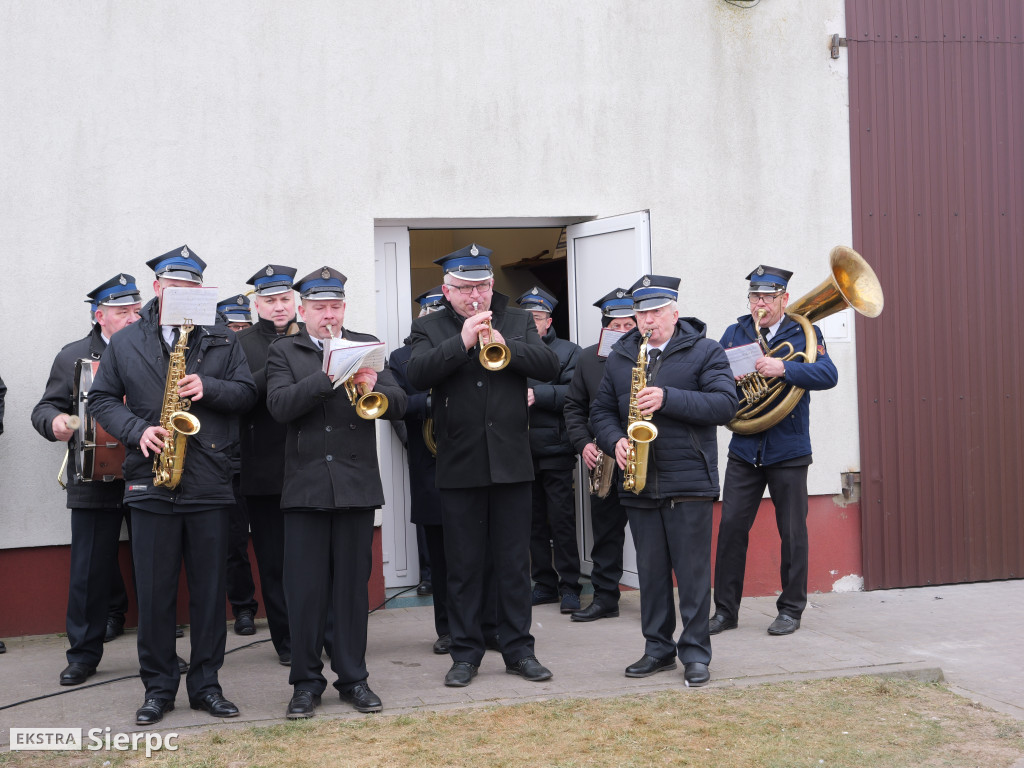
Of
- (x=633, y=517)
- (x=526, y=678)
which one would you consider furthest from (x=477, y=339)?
(x=526, y=678)

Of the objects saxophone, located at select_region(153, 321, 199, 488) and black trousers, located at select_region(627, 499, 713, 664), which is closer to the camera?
saxophone, located at select_region(153, 321, 199, 488)

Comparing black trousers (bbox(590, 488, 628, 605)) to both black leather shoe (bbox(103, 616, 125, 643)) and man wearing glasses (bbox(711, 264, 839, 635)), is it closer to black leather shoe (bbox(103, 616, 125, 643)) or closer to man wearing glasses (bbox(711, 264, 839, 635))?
man wearing glasses (bbox(711, 264, 839, 635))

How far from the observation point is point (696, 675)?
18.8 ft

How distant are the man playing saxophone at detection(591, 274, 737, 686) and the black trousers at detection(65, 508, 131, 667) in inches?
109

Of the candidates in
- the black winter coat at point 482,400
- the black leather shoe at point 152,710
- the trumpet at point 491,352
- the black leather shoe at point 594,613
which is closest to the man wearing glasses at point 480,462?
the black winter coat at point 482,400

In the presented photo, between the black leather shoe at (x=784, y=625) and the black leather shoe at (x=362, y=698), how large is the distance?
2.66 meters

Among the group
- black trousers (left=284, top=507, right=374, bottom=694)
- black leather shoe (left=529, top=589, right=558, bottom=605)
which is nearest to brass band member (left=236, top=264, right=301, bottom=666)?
black trousers (left=284, top=507, right=374, bottom=694)

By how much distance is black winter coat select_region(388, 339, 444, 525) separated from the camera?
6.88m

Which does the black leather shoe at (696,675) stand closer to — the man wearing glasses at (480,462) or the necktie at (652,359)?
the man wearing glasses at (480,462)

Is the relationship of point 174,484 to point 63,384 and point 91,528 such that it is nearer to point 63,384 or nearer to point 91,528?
point 91,528

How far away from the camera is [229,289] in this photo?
25.0ft

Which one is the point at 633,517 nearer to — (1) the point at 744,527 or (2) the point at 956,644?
(1) the point at 744,527

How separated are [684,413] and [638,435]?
0.26 metres

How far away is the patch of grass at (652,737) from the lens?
15.4 ft
